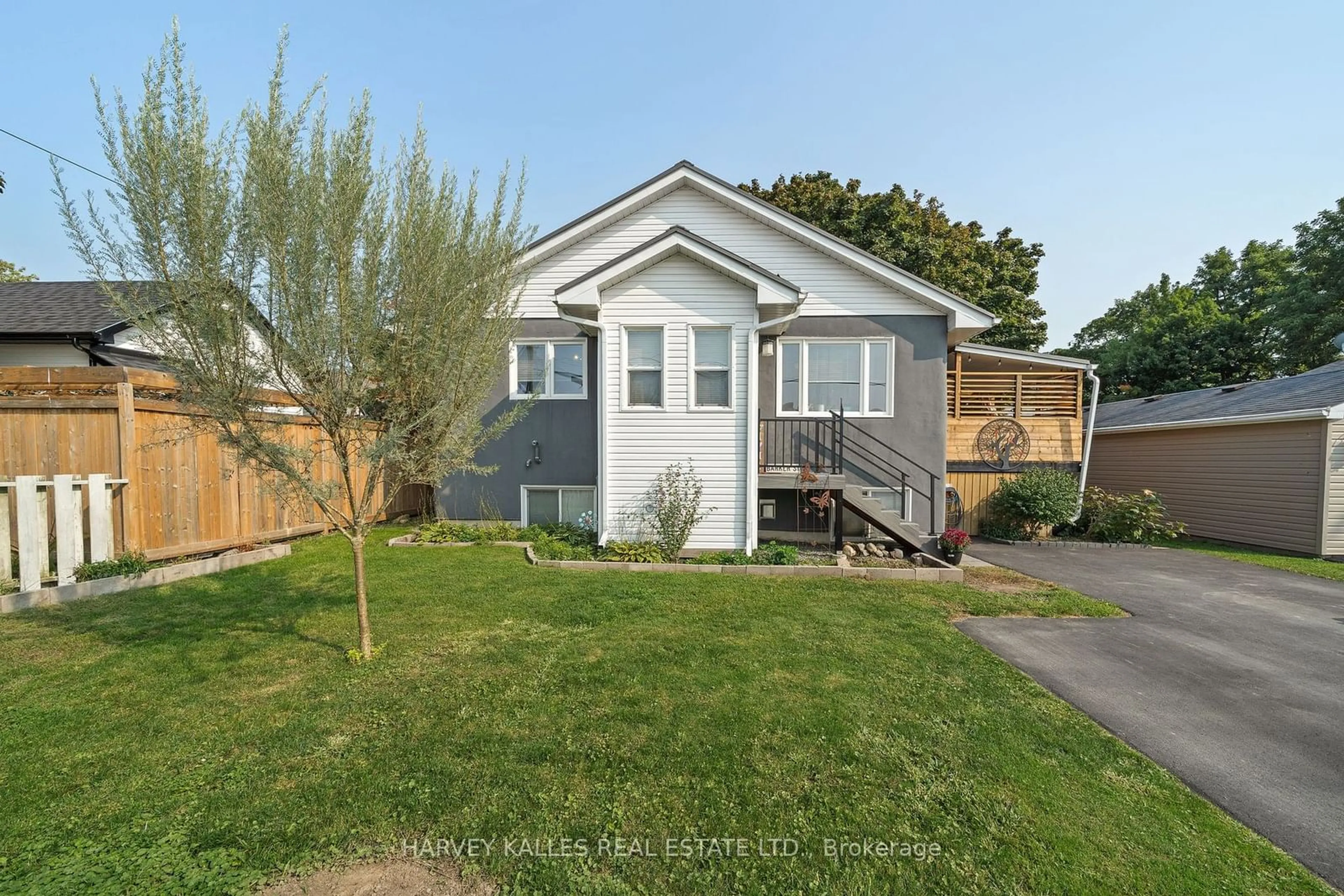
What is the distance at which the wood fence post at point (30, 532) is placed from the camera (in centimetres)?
525

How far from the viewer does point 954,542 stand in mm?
8070

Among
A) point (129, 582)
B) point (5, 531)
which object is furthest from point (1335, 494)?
point (5, 531)

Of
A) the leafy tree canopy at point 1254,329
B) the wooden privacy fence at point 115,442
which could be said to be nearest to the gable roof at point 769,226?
the wooden privacy fence at point 115,442

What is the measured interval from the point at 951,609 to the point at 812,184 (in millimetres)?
19080

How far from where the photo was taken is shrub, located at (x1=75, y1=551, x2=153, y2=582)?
5.76m

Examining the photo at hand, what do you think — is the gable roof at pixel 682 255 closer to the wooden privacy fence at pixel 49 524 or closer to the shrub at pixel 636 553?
the shrub at pixel 636 553

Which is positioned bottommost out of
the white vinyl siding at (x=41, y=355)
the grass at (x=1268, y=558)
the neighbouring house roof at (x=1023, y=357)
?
the grass at (x=1268, y=558)

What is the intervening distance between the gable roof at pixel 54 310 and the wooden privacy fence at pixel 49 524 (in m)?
4.91

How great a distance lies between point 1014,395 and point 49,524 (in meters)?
16.7

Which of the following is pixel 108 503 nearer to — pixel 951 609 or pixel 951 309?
pixel 951 609

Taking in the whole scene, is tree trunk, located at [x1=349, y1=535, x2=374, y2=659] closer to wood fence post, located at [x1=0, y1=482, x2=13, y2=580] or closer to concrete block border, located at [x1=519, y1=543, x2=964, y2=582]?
concrete block border, located at [x1=519, y1=543, x2=964, y2=582]

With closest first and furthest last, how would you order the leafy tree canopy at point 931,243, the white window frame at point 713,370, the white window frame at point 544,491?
the white window frame at point 713,370 < the white window frame at point 544,491 < the leafy tree canopy at point 931,243

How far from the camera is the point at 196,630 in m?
4.86

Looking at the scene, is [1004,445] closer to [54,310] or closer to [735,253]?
[735,253]
